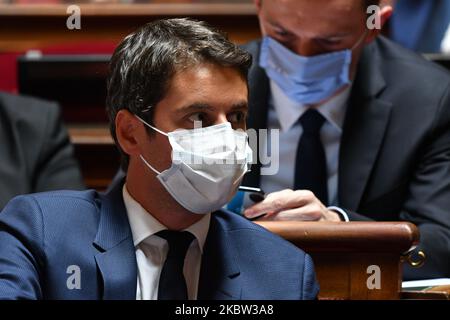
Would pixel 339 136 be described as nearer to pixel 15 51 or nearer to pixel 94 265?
pixel 94 265

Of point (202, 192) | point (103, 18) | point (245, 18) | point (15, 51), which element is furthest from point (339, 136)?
point (15, 51)

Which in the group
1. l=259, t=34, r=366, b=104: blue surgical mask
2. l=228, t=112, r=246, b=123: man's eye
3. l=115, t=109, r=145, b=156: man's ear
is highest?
l=228, t=112, r=246, b=123: man's eye

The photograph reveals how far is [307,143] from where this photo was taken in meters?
1.90

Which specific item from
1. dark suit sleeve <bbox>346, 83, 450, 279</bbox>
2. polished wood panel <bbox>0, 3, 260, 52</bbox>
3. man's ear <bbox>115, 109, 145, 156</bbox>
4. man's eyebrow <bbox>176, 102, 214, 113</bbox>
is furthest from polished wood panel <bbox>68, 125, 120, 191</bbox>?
man's eyebrow <bbox>176, 102, 214, 113</bbox>

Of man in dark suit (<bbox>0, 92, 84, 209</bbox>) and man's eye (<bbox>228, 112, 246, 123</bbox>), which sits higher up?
man's eye (<bbox>228, 112, 246, 123</bbox>)

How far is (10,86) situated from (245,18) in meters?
0.82

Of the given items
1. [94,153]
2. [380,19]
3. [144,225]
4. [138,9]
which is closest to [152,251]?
[144,225]

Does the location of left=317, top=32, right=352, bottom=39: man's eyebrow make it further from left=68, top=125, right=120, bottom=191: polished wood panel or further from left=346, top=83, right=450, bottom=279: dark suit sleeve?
left=68, top=125, right=120, bottom=191: polished wood panel

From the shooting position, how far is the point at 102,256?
4.22 ft

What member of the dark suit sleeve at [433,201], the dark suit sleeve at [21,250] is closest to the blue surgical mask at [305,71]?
the dark suit sleeve at [433,201]

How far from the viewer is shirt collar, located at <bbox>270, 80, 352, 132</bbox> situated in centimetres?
193

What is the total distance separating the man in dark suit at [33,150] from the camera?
7.12ft

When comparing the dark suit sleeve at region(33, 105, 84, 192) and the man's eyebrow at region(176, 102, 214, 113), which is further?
the dark suit sleeve at region(33, 105, 84, 192)

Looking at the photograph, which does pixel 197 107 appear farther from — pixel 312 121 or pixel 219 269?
pixel 312 121
